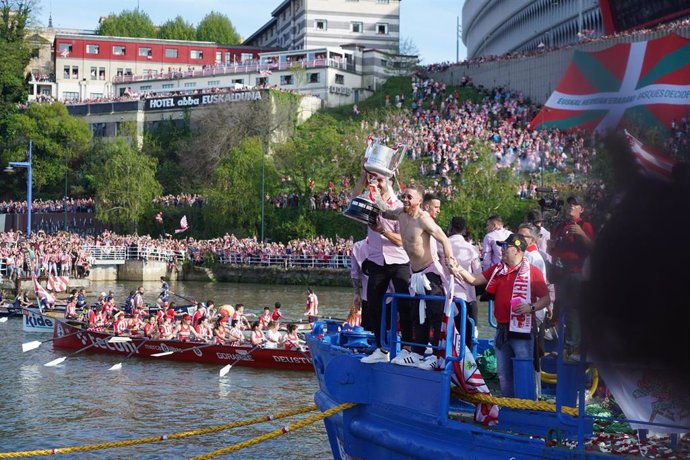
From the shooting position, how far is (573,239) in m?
7.31

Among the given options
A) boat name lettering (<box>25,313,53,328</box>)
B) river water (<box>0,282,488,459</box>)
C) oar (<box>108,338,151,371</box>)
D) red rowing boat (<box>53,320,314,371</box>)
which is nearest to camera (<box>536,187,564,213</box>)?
river water (<box>0,282,488,459</box>)

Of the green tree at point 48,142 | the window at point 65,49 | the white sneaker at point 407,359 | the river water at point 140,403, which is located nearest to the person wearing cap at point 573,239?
the white sneaker at point 407,359

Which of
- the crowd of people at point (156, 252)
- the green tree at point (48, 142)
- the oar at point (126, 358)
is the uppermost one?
the green tree at point (48, 142)

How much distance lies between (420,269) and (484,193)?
3668cm

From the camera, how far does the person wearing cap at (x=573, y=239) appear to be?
22.6ft

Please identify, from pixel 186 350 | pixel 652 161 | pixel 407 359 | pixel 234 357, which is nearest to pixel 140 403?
pixel 234 357

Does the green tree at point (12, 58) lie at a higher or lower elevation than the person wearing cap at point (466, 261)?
higher

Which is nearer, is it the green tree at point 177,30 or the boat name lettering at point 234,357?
the boat name lettering at point 234,357

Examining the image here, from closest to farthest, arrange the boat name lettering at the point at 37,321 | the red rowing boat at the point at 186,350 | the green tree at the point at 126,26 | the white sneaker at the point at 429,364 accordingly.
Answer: the white sneaker at the point at 429,364
the red rowing boat at the point at 186,350
the boat name lettering at the point at 37,321
the green tree at the point at 126,26

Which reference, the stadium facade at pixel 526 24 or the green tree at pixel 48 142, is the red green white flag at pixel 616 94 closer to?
the stadium facade at pixel 526 24

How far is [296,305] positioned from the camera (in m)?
40.0

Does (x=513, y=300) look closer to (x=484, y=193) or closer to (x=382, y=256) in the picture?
(x=382, y=256)

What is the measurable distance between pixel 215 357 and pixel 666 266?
64.2 feet

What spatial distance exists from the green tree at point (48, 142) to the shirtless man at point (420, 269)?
219 ft
